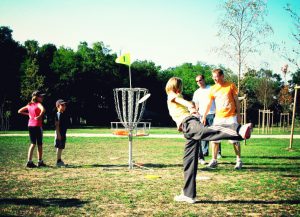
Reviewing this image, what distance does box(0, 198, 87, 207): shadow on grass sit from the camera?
4840mm

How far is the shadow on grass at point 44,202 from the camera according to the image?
4.84 m

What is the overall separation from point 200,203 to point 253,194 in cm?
125

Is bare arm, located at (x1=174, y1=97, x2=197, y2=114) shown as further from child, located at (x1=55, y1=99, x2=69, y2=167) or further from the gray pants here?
child, located at (x1=55, y1=99, x2=69, y2=167)

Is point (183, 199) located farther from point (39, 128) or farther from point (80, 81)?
point (80, 81)

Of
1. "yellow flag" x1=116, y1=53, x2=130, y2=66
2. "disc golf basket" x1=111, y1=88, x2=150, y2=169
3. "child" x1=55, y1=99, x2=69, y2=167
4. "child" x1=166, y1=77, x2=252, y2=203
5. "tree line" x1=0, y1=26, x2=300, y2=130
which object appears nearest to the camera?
"child" x1=166, y1=77, x2=252, y2=203

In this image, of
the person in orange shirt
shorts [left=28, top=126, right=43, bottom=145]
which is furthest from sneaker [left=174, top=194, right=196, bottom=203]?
shorts [left=28, top=126, right=43, bottom=145]

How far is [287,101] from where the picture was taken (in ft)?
134

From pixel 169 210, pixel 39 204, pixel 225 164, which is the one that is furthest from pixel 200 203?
pixel 225 164

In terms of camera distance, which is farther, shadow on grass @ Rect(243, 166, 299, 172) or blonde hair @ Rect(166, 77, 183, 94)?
shadow on grass @ Rect(243, 166, 299, 172)

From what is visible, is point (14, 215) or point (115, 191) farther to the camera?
point (115, 191)

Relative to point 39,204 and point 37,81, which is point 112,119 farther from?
point 39,204

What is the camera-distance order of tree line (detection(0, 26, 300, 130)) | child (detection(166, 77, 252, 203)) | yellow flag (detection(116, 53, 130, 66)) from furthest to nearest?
tree line (detection(0, 26, 300, 130)) → yellow flag (detection(116, 53, 130, 66)) → child (detection(166, 77, 252, 203))

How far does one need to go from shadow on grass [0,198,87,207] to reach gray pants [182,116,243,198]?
1853 millimetres

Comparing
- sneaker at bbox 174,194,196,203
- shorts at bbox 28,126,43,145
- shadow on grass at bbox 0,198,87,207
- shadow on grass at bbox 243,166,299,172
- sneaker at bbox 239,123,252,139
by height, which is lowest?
shadow on grass at bbox 0,198,87,207
